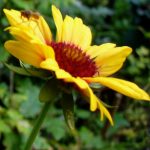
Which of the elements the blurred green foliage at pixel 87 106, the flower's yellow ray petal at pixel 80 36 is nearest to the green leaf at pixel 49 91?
the flower's yellow ray petal at pixel 80 36

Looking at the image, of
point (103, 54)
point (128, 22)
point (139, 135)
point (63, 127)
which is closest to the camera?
point (103, 54)

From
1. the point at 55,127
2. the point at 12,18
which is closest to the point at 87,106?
the point at 55,127

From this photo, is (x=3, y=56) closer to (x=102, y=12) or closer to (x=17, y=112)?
(x=17, y=112)

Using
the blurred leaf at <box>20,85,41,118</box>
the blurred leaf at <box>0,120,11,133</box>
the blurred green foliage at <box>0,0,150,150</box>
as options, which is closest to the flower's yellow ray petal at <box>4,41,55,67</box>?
the blurred green foliage at <box>0,0,150,150</box>

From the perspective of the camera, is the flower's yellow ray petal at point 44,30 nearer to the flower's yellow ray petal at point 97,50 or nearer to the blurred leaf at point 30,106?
the flower's yellow ray petal at point 97,50

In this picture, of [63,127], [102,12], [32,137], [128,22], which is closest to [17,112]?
[63,127]

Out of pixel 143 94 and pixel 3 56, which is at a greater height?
pixel 143 94
